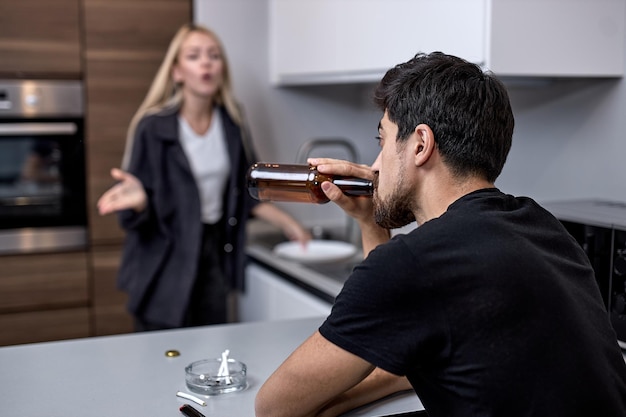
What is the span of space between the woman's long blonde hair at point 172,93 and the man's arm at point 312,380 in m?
1.66

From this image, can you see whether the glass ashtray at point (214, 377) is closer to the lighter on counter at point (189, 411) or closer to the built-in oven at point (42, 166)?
the lighter on counter at point (189, 411)

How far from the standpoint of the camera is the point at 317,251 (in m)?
2.81

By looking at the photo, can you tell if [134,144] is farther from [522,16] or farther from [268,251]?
[522,16]

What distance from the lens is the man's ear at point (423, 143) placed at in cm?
112

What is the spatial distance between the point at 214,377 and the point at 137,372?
17cm

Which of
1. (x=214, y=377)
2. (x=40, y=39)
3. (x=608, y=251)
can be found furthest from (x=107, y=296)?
(x=608, y=251)

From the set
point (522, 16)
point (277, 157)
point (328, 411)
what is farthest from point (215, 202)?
point (328, 411)

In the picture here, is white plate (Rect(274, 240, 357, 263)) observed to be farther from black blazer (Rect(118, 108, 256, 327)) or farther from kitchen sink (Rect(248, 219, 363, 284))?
black blazer (Rect(118, 108, 256, 327))

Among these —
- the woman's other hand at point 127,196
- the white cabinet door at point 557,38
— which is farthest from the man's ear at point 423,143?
the woman's other hand at point 127,196

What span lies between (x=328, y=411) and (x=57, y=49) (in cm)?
219

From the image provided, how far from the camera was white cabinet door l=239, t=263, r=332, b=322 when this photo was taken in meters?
2.47

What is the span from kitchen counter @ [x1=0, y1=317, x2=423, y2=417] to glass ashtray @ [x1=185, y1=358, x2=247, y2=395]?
15 mm

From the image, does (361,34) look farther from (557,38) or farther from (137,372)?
(137,372)

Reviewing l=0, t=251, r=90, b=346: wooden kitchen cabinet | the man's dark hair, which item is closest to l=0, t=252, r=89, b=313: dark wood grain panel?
l=0, t=251, r=90, b=346: wooden kitchen cabinet
